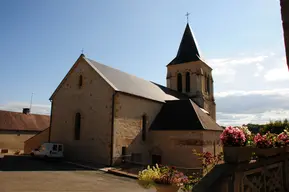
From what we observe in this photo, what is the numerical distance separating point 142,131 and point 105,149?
4.26 meters

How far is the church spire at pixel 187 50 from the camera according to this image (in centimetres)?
3221

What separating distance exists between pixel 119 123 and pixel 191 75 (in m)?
17.3

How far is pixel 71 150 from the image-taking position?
18547 mm

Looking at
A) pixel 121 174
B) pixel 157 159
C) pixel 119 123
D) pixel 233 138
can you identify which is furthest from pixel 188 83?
pixel 233 138

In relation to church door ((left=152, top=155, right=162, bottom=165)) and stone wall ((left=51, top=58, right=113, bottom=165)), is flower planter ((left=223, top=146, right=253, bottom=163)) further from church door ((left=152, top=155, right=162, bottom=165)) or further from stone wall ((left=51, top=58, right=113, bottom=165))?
church door ((left=152, top=155, right=162, bottom=165))

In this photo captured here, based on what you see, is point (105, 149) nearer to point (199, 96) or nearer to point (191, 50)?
point (199, 96)

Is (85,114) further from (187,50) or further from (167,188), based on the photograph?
(187,50)

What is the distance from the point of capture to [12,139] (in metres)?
31.6

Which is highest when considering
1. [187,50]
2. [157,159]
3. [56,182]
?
[187,50]

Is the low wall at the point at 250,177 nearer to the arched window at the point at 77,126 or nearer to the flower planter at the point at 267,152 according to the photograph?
the flower planter at the point at 267,152

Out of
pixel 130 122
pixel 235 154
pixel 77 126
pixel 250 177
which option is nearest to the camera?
pixel 235 154

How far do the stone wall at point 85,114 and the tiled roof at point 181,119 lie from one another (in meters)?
5.22

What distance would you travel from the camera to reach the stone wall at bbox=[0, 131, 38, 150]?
30.6 meters

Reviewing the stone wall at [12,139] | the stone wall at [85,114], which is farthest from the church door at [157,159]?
the stone wall at [12,139]
